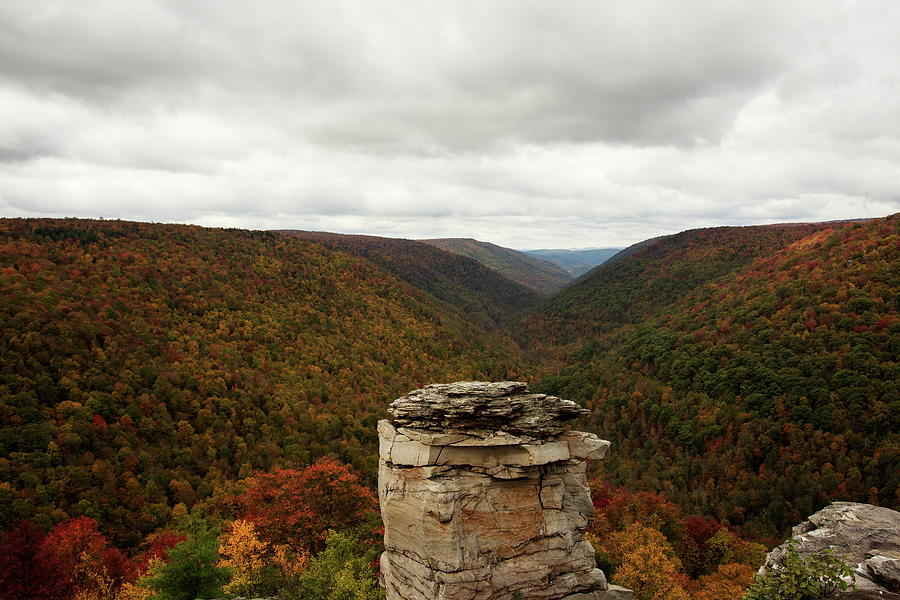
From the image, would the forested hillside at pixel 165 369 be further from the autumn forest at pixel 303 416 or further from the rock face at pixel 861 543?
the rock face at pixel 861 543

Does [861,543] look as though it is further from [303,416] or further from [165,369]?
[165,369]

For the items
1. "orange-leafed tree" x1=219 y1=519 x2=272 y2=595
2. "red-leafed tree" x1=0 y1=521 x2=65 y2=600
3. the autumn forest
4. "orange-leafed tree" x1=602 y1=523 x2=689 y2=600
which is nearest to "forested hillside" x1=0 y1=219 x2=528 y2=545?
the autumn forest

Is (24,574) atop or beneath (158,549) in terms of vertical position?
atop

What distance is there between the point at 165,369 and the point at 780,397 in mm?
124501

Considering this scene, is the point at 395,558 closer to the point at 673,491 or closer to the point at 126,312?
the point at 673,491

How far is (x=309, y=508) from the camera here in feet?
125

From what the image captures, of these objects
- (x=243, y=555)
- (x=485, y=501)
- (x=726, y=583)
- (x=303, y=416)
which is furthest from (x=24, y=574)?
(x=303, y=416)

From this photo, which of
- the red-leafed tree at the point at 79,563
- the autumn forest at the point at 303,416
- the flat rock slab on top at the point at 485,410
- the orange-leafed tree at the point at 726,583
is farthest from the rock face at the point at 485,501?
the red-leafed tree at the point at 79,563

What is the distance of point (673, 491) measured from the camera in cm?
8625

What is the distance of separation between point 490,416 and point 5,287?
9649 centimetres

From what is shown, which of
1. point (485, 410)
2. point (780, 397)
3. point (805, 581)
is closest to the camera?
point (805, 581)

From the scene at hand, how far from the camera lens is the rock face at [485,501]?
21844 millimetres

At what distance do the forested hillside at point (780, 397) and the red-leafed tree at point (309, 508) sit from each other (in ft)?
242

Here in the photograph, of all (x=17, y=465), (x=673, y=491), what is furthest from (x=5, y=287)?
(x=673, y=491)
